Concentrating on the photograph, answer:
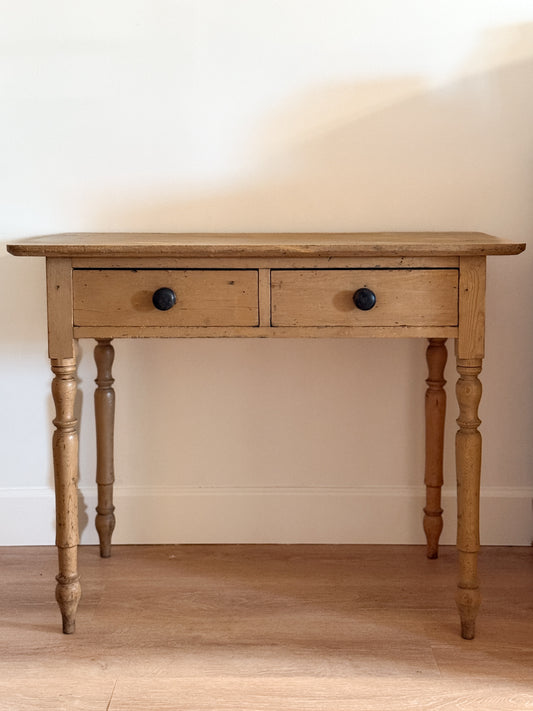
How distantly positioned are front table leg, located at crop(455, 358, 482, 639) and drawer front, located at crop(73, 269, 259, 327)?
0.47 metres

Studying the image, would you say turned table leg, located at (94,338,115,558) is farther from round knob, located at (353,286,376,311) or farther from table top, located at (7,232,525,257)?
round knob, located at (353,286,376,311)

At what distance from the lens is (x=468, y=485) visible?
75.6 inches

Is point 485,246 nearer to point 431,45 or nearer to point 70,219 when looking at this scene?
point 431,45

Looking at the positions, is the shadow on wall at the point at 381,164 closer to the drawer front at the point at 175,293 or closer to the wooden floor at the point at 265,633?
the drawer front at the point at 175,293

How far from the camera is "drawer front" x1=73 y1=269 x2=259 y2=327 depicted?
186cm

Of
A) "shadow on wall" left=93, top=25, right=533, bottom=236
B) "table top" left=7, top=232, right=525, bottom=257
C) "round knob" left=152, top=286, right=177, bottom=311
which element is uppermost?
"shadow on wall" left=93, top=25, right=533, bottom=236

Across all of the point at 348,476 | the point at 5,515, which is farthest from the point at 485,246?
the point at 5,515

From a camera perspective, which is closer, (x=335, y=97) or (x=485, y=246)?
(x=485, y=246)

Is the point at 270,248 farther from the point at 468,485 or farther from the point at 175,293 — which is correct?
the point at 468,485

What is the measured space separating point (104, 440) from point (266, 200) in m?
0.78

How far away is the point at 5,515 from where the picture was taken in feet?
8.17

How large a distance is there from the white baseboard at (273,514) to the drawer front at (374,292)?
0.77 m

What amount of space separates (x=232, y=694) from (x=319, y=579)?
577 mm

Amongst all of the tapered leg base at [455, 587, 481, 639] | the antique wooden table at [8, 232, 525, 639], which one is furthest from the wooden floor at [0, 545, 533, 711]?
the antique wooden table at [8, 232, 525, 639]
